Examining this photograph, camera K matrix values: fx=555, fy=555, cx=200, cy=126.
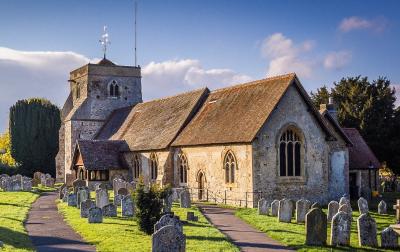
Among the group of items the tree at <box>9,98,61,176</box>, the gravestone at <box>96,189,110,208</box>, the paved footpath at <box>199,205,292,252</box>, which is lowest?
the paved footpath at <box>199,205,292,252</box>

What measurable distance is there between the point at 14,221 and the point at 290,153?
1559 cm

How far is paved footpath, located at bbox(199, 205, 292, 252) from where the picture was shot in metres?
17.4

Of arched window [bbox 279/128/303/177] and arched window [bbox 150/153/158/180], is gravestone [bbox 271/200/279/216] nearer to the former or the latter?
arched window [bbox 279/128/303/177]

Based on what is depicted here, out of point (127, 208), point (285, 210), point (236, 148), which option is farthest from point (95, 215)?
point (236, 148)

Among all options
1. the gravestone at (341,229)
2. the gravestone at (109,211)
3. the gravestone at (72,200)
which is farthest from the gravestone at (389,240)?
the gravestone at (72,200)

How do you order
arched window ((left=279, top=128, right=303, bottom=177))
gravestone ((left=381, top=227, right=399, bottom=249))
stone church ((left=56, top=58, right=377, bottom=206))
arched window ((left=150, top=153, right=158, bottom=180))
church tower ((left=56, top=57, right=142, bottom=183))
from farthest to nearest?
church tower ((left=56, top=57, right=142, bottom=183)), arched window ((left=150, top=153, right=158, bottom=180)), arched window ((left=279, top=128, right=303, bottom=177)), stone church ((left=56, top=58, right=377, bottom=206)), gravestone ((left=381, top=227, right=399, bottom=249))

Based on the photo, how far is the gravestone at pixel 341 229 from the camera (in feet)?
58.0

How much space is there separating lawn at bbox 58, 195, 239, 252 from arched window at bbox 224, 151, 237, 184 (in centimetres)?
751

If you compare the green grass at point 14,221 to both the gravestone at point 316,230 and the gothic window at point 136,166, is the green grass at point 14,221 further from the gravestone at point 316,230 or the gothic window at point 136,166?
the gravestone at point 316,230

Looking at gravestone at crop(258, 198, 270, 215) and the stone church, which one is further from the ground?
the stone church

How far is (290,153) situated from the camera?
104 ft

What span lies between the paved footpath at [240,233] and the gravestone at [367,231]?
254 centimetres

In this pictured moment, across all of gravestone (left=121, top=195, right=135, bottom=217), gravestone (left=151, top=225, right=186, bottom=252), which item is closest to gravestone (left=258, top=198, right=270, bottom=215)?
gravestone (left=121, top=195, right=135, bottom=217)

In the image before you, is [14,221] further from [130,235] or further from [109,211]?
[130,235]
